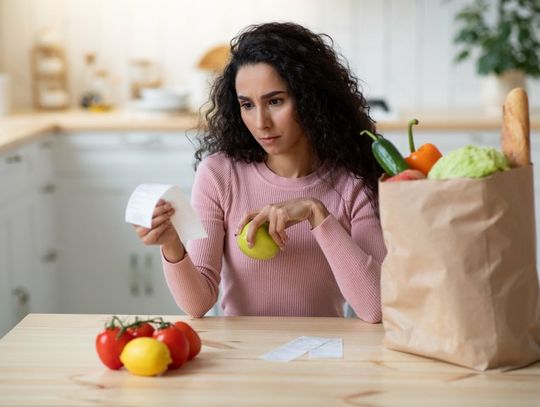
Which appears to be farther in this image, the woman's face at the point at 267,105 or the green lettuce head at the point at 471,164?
the woman's face at the point at 267,105

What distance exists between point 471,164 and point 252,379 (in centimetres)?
46

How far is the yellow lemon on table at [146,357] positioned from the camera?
58.9 inches

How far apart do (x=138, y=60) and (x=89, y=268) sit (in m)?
0.98

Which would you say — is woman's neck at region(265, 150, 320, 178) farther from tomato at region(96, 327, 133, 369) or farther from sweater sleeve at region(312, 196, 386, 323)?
tomato at region(96, 327, 133, 369)

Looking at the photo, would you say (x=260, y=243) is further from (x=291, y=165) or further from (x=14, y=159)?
(x=14, y=159)

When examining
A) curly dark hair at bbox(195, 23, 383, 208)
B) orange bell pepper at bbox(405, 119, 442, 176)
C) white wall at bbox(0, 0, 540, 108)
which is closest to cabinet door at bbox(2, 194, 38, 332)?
white wall at bbox(0, 0, 540, 108)

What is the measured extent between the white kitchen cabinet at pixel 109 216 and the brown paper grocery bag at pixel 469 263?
91.1 inches

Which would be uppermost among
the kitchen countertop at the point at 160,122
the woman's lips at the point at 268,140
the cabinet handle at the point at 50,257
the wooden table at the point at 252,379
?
the woman's lips at the point at 268,140

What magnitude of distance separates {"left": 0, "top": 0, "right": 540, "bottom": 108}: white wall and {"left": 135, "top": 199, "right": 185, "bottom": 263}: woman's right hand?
8.16ft

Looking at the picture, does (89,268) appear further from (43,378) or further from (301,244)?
(43,378)

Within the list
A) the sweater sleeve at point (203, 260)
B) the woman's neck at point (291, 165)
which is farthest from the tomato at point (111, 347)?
the woman's neck at point (291, 165)

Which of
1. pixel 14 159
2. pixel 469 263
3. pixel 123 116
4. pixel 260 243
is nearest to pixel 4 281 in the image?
pixel 14 159

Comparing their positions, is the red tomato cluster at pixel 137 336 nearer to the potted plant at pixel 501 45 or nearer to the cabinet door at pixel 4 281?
the cabinet door at pixel 4 281

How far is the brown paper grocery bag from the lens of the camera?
1.46m
